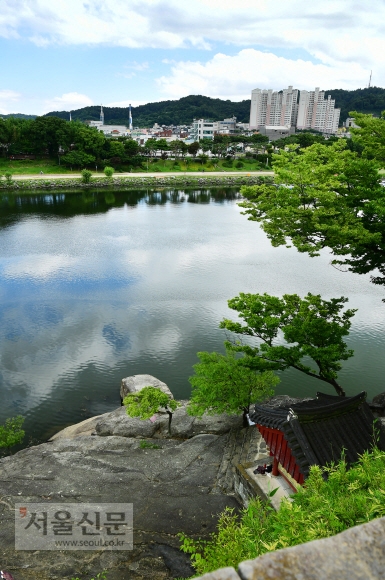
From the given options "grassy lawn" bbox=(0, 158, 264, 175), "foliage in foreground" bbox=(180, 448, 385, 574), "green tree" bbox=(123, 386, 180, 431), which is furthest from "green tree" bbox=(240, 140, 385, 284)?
"grassy lawn" bbox=(0, 158, 264, 175)

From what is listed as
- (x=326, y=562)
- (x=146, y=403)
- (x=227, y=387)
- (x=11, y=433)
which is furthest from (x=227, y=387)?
(x=326, y=562)

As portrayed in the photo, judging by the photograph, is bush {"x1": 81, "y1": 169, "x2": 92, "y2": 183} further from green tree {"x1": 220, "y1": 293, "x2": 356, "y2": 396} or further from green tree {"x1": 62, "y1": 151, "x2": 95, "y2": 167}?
green tree {"x1": 220, "y1": 293, "x2": 356, "y2": 396}

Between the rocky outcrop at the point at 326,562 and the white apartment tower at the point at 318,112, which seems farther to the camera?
the white apartment tower at the point at 318,112

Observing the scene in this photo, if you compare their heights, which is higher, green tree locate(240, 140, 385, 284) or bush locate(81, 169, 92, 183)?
green tree locate(240, 140, 385, 284)

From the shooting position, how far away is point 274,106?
195 m

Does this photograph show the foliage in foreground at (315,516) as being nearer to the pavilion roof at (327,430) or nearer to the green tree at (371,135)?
the pavilion roof at (327,430)

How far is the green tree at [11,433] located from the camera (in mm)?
14531

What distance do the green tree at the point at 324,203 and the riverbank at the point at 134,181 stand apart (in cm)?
6157

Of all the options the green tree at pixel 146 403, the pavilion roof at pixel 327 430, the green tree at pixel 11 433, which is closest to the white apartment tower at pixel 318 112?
the green tree at pixel 146 403

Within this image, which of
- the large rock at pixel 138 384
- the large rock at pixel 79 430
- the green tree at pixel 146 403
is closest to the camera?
the green tree at pixel 146 403

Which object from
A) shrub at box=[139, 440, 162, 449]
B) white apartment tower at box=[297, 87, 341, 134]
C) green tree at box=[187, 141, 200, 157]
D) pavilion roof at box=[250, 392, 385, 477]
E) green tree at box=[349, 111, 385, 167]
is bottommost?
shrub at box=[139, 440, 162, 449]

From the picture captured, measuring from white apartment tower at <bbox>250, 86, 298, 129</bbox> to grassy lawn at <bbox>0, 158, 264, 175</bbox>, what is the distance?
111 meters

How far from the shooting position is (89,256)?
3597 centimetres

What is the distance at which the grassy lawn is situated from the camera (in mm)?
77988
